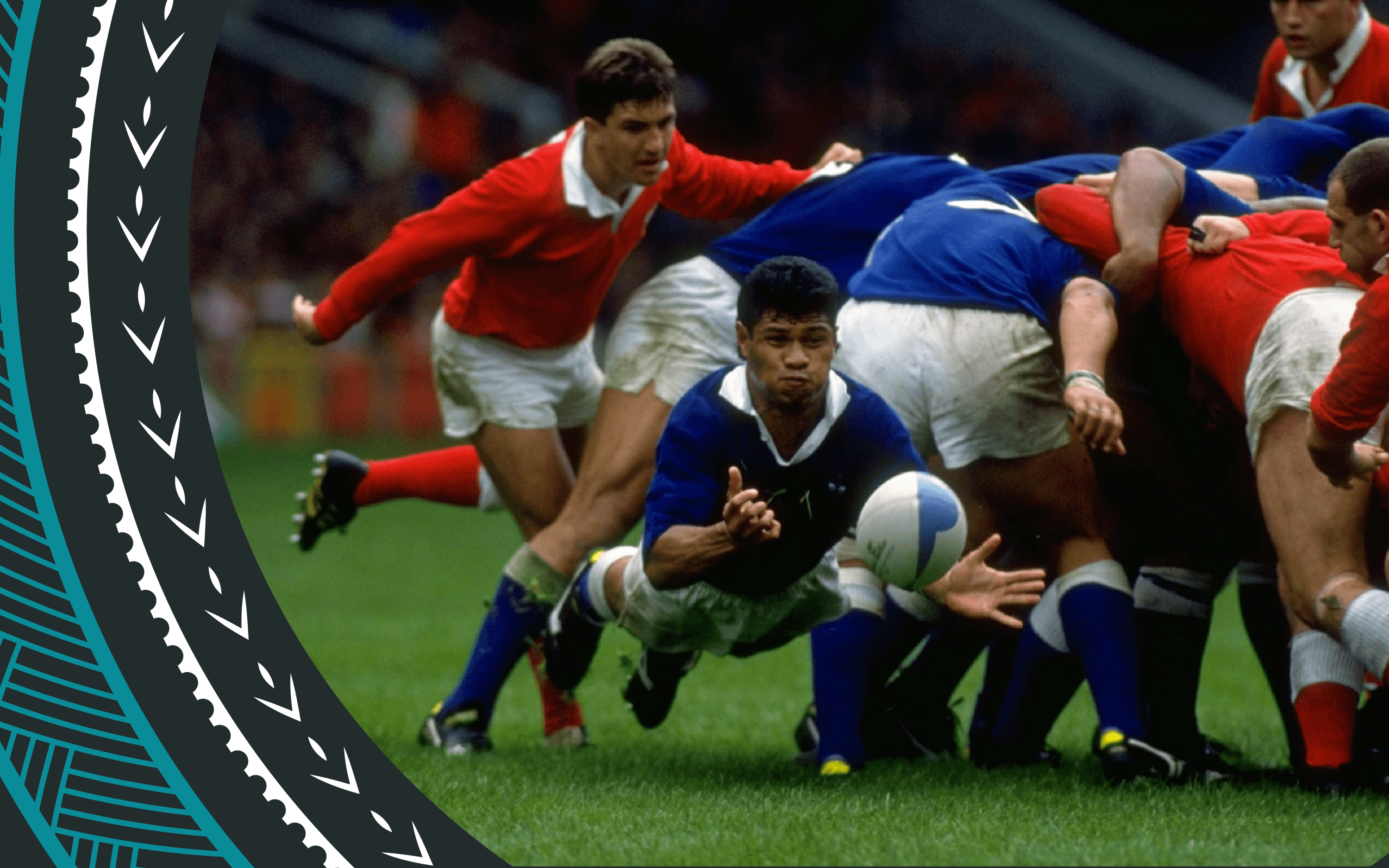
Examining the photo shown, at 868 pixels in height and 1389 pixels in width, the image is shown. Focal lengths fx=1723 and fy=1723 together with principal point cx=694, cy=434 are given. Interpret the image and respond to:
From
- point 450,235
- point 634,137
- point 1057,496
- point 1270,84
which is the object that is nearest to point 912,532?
point 1057,496

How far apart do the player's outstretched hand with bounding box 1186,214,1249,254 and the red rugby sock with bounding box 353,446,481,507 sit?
8.70 feet

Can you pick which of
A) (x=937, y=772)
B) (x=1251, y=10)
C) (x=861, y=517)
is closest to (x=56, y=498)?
(x=861, y=517)

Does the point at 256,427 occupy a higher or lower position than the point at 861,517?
lower

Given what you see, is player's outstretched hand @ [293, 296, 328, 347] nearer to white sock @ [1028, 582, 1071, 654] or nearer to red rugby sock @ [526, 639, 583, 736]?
red rugby sock @ [526, 639, 583, 736]

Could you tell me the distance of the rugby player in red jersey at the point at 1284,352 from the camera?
13.1ft

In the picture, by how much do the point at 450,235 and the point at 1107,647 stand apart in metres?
2.20

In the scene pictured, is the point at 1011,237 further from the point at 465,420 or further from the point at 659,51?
the point at 465,420

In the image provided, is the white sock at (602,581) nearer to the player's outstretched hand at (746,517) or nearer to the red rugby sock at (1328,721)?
the player's outstretched hand at (746,517)

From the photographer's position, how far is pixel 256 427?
17078 mm

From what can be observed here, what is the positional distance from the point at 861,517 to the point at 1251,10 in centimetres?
1636


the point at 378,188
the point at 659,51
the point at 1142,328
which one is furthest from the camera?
the point at 378,188

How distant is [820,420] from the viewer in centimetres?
419

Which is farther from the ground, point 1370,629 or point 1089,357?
point 1089,357

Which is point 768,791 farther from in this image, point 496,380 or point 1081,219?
point 496,380
